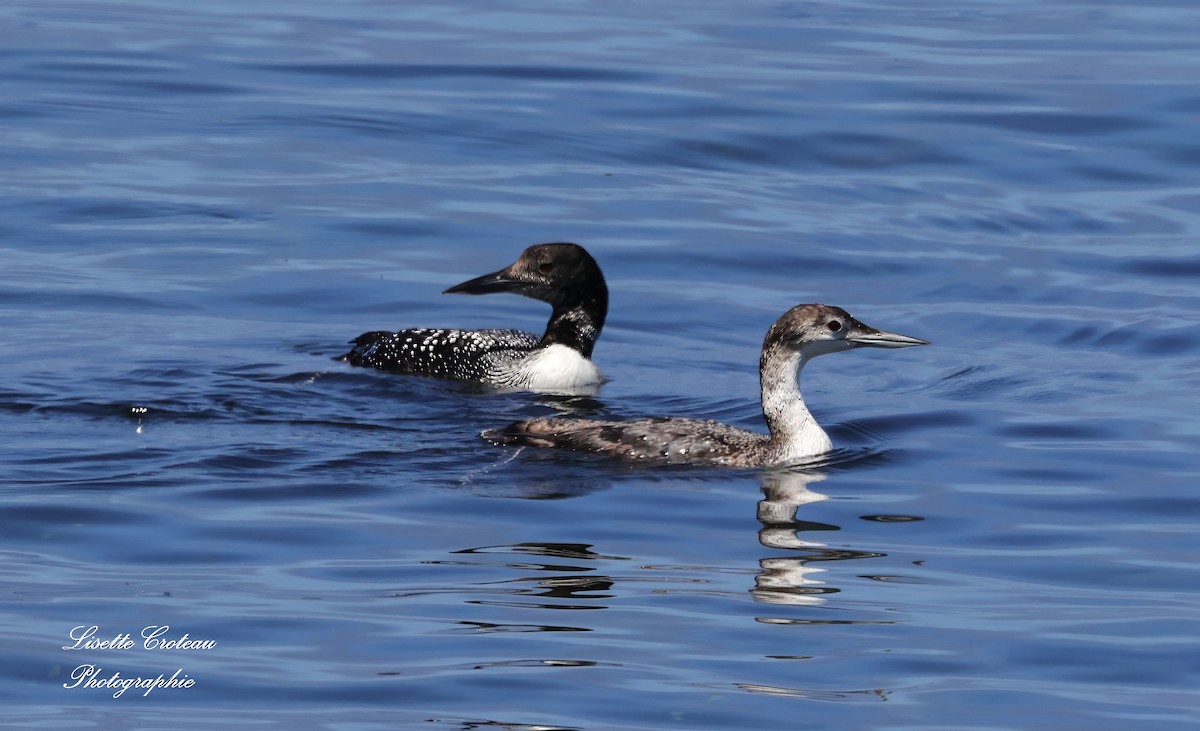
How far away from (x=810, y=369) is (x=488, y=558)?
5048mm

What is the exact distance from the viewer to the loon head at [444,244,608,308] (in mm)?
13008

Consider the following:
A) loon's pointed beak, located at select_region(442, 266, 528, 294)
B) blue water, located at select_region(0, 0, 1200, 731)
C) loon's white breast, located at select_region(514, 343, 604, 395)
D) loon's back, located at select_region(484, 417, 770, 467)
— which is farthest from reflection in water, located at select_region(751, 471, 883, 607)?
loon's pointed beak, located at select_region(442, 266, 528, 294)

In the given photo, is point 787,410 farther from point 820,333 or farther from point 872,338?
point 872,338

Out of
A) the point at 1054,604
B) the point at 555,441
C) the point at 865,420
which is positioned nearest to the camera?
the point at 1054,604

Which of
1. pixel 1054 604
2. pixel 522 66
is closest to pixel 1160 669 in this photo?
pixel 1054 604

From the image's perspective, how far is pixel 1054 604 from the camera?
8.16m

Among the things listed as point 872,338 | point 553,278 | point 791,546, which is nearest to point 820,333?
point 872,338

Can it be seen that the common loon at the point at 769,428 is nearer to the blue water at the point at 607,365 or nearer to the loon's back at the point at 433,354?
the blue water at the point at 607,365

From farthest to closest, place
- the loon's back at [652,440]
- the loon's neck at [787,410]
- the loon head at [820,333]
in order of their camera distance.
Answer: the loon head at [820,333], the loon's neck at [787,410], the loon's back at [652,440]

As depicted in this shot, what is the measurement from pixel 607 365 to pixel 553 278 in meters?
0.66

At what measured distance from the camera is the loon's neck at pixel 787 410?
10531 mm

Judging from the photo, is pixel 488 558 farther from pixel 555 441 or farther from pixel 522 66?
pixel 522 66

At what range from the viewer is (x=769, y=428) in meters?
10.9

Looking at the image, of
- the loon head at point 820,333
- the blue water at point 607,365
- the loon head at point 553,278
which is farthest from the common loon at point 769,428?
the loon head at point 553,278
